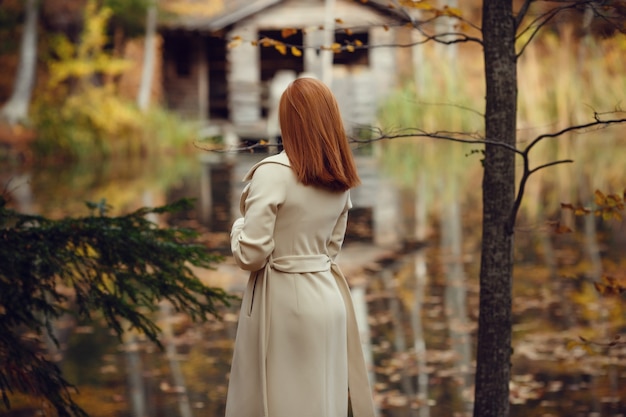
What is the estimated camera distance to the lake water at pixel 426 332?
6.12m

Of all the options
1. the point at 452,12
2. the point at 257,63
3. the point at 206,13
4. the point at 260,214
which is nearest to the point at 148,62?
the point at 206,13

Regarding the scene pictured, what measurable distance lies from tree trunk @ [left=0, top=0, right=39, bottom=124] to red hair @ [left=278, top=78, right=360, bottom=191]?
25.2 meters

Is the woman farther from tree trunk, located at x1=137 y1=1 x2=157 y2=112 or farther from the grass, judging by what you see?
tree trunk, located at x1=137 y1=1 x2=157 y2=112

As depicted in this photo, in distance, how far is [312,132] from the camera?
3633mm

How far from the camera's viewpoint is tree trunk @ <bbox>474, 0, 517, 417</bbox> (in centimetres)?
438

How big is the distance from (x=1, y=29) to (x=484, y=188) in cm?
2932

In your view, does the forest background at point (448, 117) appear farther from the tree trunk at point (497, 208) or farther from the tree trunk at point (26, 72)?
the tree trunk at point (497, 208)

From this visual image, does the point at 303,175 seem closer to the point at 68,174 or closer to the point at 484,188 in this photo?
the point at 484,188

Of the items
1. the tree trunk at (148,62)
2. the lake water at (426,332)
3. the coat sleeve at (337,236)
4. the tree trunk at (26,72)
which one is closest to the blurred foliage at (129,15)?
the tree trunk at (148,62)

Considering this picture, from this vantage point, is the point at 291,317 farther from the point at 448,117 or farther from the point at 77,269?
the point at 448,117

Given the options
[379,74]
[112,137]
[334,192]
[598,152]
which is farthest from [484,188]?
[379,74]

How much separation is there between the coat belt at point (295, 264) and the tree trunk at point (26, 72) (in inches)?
987

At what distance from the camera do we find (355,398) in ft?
13.4

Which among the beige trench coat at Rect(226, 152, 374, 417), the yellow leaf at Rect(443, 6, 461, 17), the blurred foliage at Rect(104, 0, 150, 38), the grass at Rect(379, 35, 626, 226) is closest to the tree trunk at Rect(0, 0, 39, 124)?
the blurred foliage at Rect(104, 0, 150, 38)
